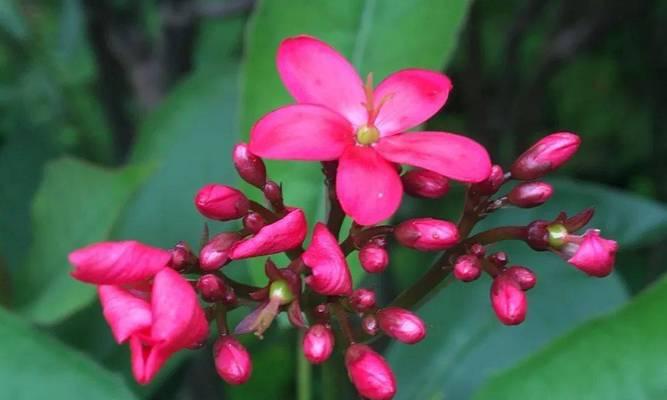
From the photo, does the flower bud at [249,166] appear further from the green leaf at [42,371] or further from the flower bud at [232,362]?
the green leaf at [42,371]

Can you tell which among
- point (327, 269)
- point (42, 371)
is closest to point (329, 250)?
point (327, 269)

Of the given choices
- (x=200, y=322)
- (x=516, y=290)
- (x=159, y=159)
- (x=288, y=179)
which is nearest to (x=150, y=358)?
(x=200, y=322)

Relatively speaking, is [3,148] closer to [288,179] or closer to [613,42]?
[288,179]

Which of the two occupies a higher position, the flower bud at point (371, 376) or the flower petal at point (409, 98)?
the flower petal at point (409, 98)

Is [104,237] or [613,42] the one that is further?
[613,42]

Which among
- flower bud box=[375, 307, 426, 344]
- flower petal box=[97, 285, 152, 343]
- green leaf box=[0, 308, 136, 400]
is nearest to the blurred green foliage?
green leaf box=[0, 308, 136, 400]

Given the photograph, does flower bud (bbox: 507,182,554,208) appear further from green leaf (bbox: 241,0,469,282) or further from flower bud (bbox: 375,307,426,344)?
green leaf (bbox: 241,0,469,282)

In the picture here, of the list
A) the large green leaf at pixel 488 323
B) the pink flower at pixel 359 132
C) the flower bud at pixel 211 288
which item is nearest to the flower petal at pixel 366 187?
the pink flower at pixel 359 132
